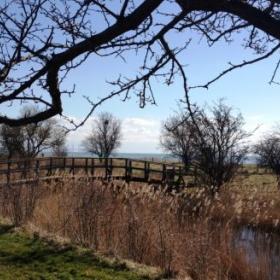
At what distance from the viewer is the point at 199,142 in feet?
10.0

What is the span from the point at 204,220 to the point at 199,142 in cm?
617

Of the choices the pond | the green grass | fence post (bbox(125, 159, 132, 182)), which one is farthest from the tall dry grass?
fence post (bbox(125, 159, 132, 182))

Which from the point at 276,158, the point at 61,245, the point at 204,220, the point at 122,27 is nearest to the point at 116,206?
the point at 61,245

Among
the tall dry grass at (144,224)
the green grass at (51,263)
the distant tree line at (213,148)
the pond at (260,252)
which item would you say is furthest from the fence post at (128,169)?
the pond at (260,252)

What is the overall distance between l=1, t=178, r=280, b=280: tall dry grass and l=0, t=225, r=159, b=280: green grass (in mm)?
649

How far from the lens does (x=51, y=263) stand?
8422mm

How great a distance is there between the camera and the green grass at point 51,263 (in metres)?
7.65

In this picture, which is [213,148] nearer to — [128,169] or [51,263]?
[51,263]

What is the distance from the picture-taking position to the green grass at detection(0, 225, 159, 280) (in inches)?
301

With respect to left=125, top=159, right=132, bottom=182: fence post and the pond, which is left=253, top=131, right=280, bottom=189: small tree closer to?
left=125, top=159, right=132, bottom=182: fence post

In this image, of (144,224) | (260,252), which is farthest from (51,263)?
(260,252)

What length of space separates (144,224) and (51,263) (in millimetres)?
Answer: 1620

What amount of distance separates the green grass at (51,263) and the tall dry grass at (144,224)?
25.6 inches

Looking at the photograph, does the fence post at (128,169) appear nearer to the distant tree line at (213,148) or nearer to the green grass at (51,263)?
the distant tree line at (213,148)
